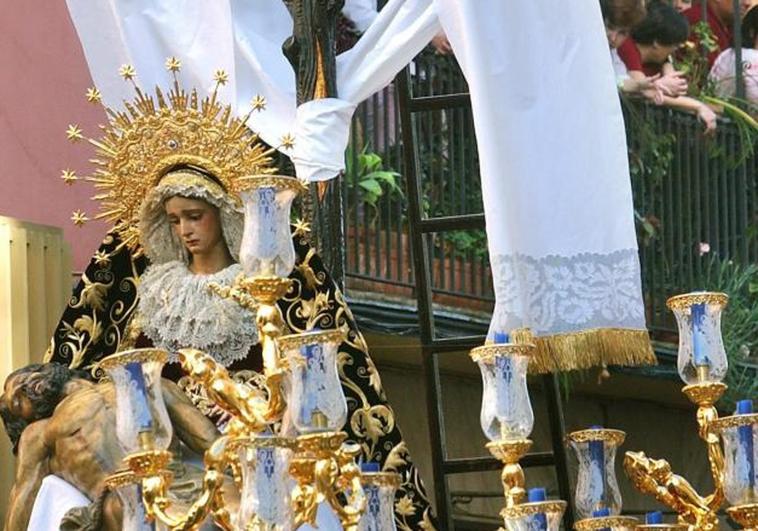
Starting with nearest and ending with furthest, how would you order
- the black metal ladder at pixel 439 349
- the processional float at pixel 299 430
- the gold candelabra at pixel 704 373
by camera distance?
the processional float at pixel 299 430 → the gold candelabra at pixel 704 373 → the black metal ladder at pixel 439 349

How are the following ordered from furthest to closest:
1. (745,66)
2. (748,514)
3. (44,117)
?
(745,66) → (44,117) → (748,514)

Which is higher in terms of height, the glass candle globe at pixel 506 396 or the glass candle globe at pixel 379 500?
the glass candle globe at pixel 506 396

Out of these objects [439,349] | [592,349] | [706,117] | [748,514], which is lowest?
[748,514]

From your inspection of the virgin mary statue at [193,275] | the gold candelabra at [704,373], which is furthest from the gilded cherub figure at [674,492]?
the virgin mary statue at [193,275]

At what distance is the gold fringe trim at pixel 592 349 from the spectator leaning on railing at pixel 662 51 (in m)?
2.82

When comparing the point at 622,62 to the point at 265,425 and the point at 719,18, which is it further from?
the point at 265,425

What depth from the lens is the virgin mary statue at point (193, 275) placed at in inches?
371

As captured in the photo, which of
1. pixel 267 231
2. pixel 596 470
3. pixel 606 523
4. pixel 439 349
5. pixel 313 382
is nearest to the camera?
pixel 313 382

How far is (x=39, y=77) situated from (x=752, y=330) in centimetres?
260

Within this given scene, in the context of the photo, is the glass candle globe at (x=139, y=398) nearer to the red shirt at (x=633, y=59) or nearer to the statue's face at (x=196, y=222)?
the statue's face at (x=196, y=222)

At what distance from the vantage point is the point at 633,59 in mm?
12141

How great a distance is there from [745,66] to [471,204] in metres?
1.46

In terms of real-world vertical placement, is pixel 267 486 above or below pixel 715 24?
below

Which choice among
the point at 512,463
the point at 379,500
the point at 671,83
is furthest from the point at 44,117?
the point at 512,463
